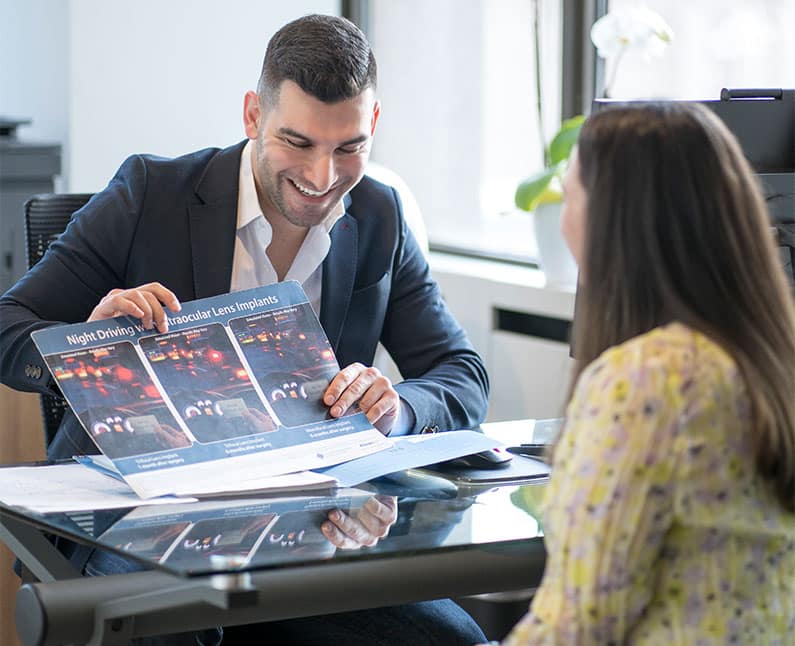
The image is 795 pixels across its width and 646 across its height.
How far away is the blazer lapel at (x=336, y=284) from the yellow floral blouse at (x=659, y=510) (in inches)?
39.2

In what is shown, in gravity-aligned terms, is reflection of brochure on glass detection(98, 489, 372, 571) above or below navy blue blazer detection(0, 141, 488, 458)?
below

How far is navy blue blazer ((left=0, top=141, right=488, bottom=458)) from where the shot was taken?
5.91ft

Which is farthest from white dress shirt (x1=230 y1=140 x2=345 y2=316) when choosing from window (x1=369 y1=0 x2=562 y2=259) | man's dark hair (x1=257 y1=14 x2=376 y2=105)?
window (x1=369 y1=0 x2=562 y2=259)

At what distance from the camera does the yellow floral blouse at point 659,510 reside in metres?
0.95

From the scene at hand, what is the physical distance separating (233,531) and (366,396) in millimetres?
411

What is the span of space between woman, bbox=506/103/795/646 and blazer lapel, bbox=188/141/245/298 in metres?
0.93

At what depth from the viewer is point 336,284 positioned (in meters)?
1.97

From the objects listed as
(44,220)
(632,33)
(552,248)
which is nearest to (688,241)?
(44,220)

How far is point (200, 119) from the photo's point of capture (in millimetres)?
3760

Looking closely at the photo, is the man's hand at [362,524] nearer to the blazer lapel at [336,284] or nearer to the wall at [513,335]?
the blazer lapel at [336,284]

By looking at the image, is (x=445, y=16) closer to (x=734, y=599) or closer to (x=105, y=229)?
(x=105, y=229)

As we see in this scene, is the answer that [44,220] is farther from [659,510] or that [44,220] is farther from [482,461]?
[659,510]

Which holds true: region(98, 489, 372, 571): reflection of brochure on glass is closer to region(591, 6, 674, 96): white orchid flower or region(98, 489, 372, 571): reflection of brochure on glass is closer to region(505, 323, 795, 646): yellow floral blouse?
region(505, 323, 795, 646): yellow floral blouse

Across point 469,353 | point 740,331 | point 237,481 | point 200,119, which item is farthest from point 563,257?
point 740,331
